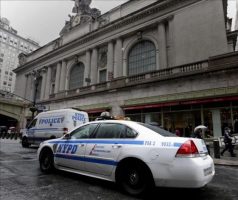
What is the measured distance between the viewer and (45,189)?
4559 millimetres

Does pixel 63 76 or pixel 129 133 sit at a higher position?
pixel 63 76

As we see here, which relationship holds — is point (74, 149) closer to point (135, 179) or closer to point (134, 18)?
point (135, 179)

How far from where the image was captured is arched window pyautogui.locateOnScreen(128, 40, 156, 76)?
2541cm

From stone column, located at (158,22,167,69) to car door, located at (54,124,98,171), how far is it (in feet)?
61.9

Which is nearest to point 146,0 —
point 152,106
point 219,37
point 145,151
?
point 219,37

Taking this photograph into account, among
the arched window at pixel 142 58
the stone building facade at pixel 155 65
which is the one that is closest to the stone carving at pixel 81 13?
the stone building facade at pixel 155 65

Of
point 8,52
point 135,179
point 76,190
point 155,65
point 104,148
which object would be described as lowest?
point 76,190

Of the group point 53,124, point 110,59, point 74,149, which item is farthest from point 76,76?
point 74,149

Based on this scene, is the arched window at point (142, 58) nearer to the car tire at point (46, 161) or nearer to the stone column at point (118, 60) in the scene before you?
the stone column at point (118, 60)

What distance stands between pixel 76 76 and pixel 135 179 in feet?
103

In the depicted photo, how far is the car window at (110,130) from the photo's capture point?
16.1 ft

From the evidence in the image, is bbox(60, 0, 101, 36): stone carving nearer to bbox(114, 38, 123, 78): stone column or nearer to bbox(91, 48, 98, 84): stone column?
bbox(91, 48, 98, 84): stone column

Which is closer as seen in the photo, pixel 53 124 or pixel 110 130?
pixel 110 130

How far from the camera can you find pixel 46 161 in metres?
6.38
